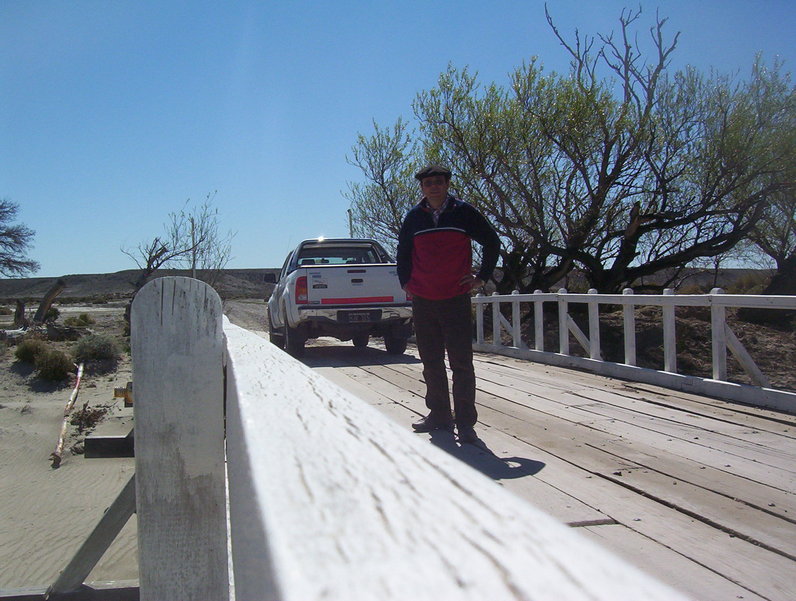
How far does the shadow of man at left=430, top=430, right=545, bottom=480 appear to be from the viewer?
13.3ft

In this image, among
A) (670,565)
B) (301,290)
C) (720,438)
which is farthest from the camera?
(301,290)

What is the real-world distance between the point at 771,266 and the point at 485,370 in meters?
23.2

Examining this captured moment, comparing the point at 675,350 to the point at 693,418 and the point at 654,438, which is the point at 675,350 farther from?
the point at 654,438

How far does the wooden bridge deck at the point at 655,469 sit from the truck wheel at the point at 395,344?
3564 mm

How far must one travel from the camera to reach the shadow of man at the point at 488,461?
159 inches

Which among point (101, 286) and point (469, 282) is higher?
point (101, 286)

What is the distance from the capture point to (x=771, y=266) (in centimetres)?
2725

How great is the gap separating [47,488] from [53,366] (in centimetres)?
766

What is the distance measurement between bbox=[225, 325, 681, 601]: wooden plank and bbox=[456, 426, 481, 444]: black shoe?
3731mm

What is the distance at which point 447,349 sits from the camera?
188 inches

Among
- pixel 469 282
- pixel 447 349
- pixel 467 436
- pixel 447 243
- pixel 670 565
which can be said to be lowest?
pixel 670 565

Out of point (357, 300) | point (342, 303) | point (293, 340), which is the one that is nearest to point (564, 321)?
point (357, 300)

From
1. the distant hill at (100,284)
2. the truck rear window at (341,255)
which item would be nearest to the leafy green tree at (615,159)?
the truck rear window at (341,255)

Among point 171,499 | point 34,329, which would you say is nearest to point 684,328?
point 171,499
